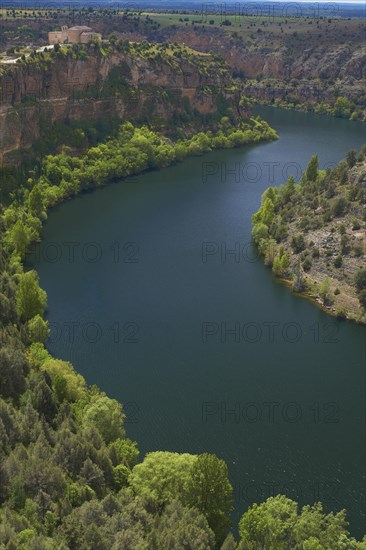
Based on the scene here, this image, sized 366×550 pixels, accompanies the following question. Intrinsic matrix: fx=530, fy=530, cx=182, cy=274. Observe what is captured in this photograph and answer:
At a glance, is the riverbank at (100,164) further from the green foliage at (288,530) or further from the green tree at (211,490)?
the green foliage at (288,530)

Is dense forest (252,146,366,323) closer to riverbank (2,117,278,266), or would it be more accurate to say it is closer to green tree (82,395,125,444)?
riverbank (2,117,278,266)

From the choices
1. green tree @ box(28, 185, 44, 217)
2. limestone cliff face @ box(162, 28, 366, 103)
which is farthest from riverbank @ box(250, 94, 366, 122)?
green tree @ box(28, 185, 44, 217)

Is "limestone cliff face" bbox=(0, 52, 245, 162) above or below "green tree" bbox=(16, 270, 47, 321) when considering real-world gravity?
above

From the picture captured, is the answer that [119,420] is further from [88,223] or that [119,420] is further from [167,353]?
[88,223]

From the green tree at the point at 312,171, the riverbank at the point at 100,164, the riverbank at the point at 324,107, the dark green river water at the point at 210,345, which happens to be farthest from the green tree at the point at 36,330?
the riverbank at the point at 324,107

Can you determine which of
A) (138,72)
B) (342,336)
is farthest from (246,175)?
(342,336)

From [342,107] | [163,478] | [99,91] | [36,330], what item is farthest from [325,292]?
[342,107]

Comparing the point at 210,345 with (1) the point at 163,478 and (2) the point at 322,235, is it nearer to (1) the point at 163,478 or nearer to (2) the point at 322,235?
(1) the point at 163,478
